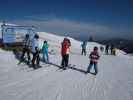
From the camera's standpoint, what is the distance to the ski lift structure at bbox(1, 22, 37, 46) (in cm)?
1876

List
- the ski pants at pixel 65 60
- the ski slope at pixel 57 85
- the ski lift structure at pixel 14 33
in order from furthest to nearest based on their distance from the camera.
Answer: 1. the ski lift structure at pixel 14 33
2. the ski pants at pixel 65 60
3. the ski slope at pixel 57 85

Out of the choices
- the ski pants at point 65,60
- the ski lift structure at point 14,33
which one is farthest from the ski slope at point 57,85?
the ski lift structure at point 14,33

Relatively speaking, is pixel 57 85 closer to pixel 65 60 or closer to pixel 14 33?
pixel 65 60

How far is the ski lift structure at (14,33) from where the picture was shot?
18764mm

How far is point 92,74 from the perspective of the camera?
12.3 metres

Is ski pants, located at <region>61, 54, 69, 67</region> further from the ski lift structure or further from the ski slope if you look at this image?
the ski lift structure

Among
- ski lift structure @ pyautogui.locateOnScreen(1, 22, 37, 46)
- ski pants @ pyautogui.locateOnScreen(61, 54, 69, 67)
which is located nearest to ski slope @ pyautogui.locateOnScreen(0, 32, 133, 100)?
ski pants @ pyautogui.locateOnScreen(61, 54, 69, 67)

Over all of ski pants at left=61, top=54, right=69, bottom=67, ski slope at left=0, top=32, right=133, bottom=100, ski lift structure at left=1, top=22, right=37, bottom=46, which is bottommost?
ski slope at left=0, top=32, right=133, bottom=100

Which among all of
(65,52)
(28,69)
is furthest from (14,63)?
(65,52)

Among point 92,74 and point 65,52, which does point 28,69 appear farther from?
point 92,74

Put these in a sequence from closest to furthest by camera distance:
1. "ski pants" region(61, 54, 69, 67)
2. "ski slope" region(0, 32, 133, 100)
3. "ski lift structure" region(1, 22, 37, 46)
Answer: "ski slope" region(0, 32, 133, 100) < "ski pants" region(61, 54, 69, 67) < "ski lift structure" region(1, 22, 37, 46)

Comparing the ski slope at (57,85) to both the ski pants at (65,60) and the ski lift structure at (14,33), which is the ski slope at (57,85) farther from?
the ski lift structure at (14,33)

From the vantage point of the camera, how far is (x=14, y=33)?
19172 millimetres

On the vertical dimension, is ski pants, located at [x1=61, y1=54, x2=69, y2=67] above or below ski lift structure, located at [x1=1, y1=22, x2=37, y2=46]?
below
